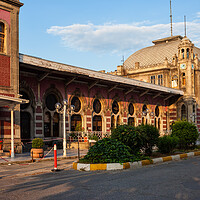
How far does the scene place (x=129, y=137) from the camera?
14.4 m

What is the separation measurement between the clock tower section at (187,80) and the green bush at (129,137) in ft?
82.0

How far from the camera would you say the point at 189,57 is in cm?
3872

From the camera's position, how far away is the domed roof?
4438cm

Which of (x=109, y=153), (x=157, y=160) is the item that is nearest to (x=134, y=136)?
(x=157, y=160)

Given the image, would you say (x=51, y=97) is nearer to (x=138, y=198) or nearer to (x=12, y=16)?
(x=12, y=16)

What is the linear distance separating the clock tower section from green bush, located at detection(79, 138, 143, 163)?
2653 cm

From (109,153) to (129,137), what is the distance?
205cm

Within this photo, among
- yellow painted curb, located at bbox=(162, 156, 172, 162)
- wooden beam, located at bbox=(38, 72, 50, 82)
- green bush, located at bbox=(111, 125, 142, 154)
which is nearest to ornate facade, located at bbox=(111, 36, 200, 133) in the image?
wooden beam, located at bbox=(38, 72, 50, 82)

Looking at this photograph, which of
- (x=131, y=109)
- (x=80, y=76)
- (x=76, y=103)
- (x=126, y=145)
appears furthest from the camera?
(x=131, y=109)

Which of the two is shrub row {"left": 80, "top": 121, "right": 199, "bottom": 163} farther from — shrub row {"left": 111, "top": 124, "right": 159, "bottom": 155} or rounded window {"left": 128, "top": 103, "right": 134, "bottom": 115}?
rounded window {"left": 128, "top": 103, "right": 134, "bottom": 115}

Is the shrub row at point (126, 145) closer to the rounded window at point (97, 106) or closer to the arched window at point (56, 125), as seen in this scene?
the arched window at point (56, 125)

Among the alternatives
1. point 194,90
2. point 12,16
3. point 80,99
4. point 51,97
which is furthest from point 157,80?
point 12,16

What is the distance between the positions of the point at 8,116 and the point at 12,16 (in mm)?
6873

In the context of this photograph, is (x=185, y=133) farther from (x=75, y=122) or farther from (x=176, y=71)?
(x=176, y=71)
